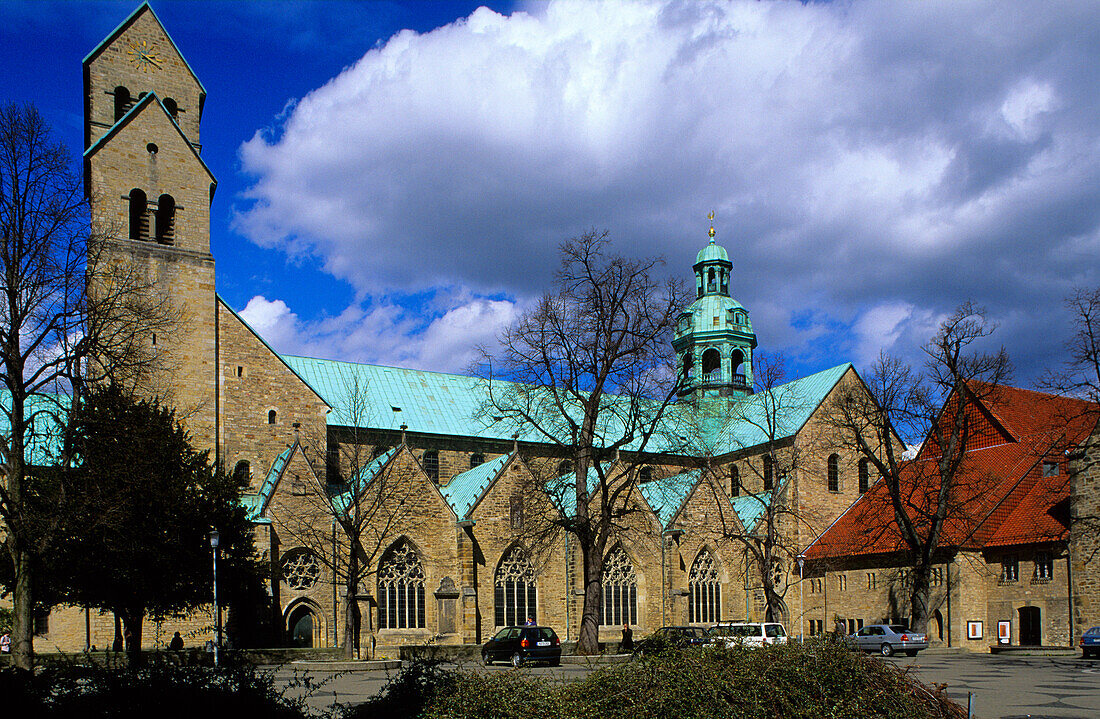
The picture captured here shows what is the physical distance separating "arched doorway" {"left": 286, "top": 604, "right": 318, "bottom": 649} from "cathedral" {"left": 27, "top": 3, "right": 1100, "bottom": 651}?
0.05 m

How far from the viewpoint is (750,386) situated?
5744 centimetres

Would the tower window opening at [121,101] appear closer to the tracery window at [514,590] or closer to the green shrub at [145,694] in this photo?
the tracery window at [514,590]

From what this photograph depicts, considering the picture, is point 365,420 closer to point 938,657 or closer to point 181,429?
point 181,429

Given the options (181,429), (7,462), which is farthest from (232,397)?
(7,462)

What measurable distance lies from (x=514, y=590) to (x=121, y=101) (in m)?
25.7

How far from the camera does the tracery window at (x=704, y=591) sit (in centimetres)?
4462

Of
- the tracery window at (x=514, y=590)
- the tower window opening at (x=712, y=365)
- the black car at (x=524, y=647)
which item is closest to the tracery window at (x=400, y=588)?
the tracery window at (x=514, y=590)

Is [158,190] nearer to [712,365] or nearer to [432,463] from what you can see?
[432,463]

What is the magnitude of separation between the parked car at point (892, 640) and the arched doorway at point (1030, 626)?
403 cm

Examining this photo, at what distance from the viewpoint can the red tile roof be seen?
122 ft

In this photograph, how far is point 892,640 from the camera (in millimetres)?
34125

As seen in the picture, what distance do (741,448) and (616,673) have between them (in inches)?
1700

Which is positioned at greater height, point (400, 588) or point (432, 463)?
point (432, 463)

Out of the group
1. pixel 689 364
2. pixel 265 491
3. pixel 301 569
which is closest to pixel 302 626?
pixel 301 569
